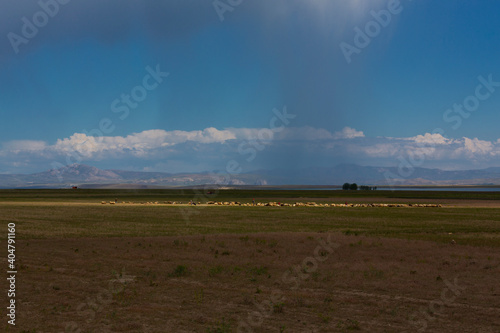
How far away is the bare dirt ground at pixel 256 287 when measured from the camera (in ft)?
40.4

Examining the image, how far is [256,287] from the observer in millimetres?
16422

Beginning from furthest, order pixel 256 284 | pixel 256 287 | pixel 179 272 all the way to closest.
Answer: pixel 179 272 < pixel 256 284 < pixel 256 287

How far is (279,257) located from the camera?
73.6ft

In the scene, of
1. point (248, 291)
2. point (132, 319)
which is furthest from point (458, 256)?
point (132, 319)

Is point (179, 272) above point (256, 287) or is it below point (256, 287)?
above

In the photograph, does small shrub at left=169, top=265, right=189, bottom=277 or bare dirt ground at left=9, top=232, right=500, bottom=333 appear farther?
small shrub at left=169, top=265, right=189, bottom=277

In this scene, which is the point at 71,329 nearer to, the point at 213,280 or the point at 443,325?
the point at 213,280

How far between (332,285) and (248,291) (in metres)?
3.44

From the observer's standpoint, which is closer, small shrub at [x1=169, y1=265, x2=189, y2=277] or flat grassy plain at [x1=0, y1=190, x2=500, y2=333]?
flat grassy plain at [x1=0, y1=190, x2=500, y2=333]

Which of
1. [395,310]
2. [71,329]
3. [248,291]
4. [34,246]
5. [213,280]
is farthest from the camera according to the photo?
[34,246]

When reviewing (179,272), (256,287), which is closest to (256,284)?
(256,287)

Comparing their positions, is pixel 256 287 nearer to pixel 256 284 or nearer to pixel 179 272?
pixel 256 284

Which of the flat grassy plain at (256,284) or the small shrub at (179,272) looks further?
the small shrub at (179,272)

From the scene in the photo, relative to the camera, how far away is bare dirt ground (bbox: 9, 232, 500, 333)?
40.4 ft
